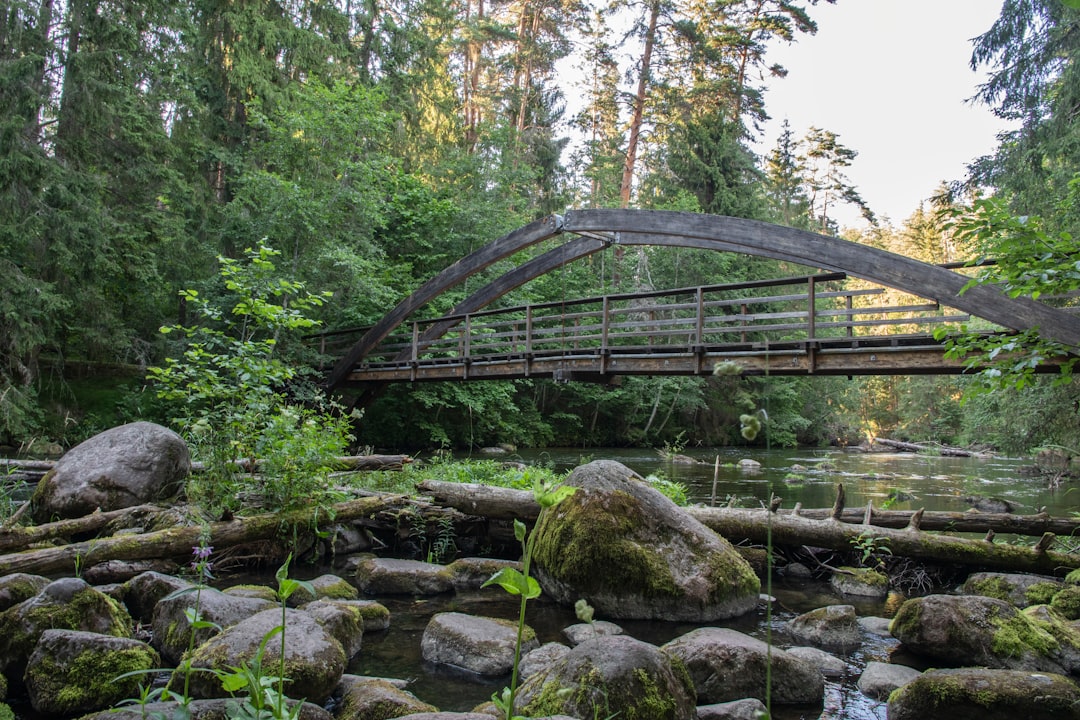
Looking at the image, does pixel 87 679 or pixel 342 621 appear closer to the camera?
pixel 87 679

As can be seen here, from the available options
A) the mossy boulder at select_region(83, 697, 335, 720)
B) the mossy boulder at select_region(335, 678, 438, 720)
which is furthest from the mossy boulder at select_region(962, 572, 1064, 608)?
the mossy boulder at select_region(83, 697, 335, 720)

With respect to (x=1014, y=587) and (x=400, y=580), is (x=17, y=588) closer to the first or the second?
(x=400, y=580)

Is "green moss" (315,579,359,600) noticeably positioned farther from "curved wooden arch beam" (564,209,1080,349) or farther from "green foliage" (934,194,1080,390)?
"curved wooden arch beam" (564,209,1080,349)

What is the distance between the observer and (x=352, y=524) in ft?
20.4

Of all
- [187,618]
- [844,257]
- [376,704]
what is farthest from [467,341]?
[376,704]

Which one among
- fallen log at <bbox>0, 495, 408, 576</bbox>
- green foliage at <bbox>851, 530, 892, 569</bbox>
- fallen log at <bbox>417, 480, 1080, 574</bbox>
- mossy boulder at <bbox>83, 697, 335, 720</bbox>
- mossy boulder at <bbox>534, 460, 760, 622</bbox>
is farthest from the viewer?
green foliage at <bbox>851, 530, 892, 569</bbox>

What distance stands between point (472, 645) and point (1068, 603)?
405 centimetres

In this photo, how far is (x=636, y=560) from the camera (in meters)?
4.68

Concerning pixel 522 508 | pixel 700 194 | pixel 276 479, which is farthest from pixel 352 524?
pixel 700 194

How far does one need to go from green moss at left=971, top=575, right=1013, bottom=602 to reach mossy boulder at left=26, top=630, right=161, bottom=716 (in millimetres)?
5590

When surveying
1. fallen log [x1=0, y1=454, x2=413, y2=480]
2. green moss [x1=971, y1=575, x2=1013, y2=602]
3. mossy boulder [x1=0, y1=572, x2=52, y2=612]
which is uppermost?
fallen log [x1=0, y1=454, x2=413, y2=480]

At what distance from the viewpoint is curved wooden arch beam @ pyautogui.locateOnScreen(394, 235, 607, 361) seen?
1177 cm

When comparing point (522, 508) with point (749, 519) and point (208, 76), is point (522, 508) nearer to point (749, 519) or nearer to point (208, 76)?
point (749, 519)

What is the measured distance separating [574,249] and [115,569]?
8.79 metres
